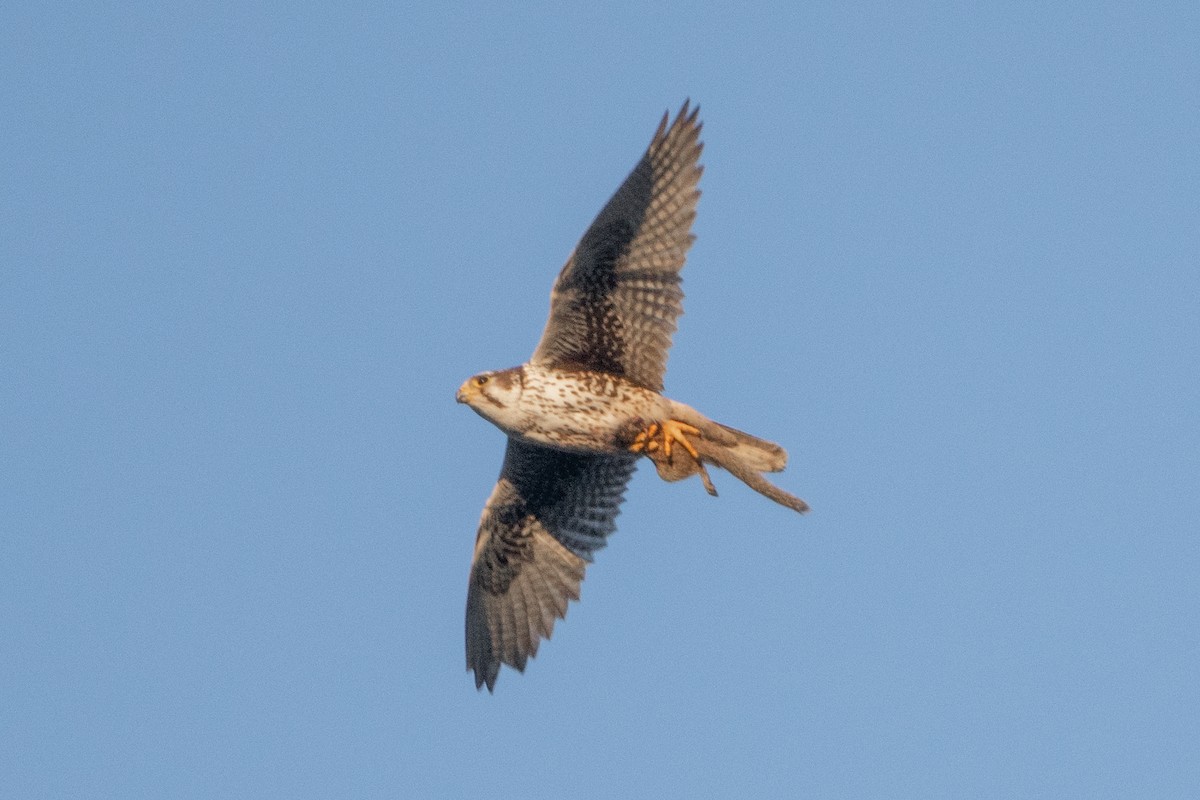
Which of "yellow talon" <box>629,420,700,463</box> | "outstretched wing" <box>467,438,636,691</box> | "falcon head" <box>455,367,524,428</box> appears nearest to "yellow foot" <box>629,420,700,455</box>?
"yellow talon" <box>629,420,700,463</box>

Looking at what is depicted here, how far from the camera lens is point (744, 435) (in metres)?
11.9

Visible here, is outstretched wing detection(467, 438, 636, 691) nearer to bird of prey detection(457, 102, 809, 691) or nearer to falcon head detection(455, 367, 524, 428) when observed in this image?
bird of prey detection(457, 102, 809, 691)

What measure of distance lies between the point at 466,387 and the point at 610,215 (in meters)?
1.45

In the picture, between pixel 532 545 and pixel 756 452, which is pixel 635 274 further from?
pixel 532 545

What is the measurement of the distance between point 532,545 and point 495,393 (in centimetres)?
184

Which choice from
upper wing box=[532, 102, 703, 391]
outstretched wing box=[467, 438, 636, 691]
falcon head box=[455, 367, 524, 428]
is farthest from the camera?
outstretched wing box=[467, 438, 636, 691]

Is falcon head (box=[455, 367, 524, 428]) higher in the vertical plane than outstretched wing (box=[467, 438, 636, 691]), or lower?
higher

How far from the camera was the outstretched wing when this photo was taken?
13148mm

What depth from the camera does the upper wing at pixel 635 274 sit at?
11.8 metres

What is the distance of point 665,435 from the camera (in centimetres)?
1198

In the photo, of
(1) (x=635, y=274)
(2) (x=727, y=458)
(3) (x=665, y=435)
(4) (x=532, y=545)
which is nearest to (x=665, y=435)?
(3) (x=665, y=435)

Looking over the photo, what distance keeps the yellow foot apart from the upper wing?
0.28 m

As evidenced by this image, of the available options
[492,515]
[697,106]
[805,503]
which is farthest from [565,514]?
[697,106]

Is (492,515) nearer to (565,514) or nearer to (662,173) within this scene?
(565,514)
